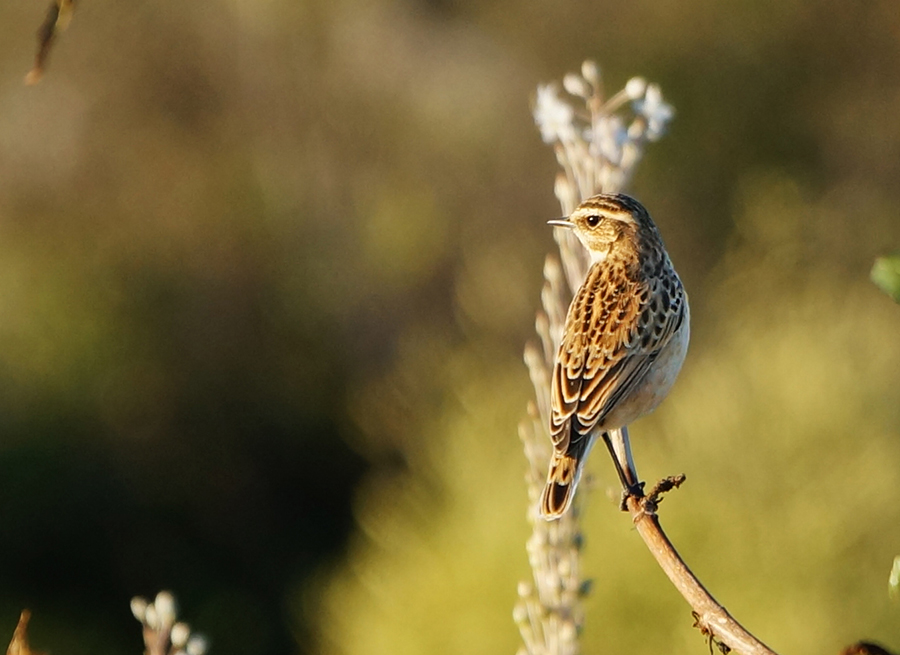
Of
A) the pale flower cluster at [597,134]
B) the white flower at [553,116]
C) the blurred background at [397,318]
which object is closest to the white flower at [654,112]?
the pale flower cluster at [597,134]

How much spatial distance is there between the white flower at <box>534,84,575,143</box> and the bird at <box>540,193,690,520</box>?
0.72 ft

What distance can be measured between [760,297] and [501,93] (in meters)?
16.9

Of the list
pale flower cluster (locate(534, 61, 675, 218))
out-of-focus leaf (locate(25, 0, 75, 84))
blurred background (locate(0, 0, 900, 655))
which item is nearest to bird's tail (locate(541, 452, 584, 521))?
pale flower cluster (locate(534, 61, 675, 218))

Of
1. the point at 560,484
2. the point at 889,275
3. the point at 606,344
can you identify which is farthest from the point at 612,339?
the point at 889,275

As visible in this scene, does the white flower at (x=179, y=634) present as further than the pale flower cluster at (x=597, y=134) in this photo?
No

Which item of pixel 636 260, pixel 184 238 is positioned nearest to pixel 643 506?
pixel 636 260

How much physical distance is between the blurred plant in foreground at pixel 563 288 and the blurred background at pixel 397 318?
156 inches

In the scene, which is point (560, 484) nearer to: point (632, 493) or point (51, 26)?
point (632, 493)

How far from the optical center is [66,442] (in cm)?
1352

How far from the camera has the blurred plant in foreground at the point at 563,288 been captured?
2.85 meters

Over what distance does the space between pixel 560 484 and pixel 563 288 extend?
485mm

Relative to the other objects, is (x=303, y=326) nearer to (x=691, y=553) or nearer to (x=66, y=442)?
(x=66, y=442)

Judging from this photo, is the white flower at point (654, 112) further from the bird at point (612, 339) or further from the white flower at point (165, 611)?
the white flower at point (165, 611)

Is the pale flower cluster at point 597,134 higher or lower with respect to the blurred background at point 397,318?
lower
